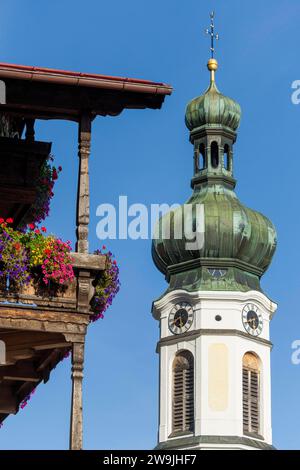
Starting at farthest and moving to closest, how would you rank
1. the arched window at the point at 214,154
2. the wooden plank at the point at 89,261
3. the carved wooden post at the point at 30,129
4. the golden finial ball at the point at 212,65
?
1. the golden finial ball at the point at 212,65
2. the arched window at the point at 214,154
3. the carved wooden post at the point at 30,129
4. the wooden plank at the point at 89,261

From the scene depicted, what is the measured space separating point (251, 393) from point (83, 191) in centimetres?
4959

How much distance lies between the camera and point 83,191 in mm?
19641

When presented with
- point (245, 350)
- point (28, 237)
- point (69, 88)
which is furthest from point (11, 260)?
point (245, 350)

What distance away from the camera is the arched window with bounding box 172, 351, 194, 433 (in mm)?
67562

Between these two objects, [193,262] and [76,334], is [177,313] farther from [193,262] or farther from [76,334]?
[76,334]

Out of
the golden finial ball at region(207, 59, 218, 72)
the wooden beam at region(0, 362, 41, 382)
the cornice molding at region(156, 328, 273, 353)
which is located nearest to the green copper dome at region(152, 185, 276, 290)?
the cornice molding at region(156, 328, 273, 353)

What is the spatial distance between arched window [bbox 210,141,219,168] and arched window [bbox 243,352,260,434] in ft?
29.1

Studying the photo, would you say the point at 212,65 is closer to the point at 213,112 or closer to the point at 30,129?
the point at 213,112

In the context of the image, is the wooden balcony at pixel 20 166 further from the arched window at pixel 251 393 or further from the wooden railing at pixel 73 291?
the arched window at pixel 251 393

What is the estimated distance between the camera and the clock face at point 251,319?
67.7 meters

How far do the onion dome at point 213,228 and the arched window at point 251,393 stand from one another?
303 centimetres

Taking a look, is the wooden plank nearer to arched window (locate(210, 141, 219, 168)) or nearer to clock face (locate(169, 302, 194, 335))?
clock face (locate(169, 302, 194, 335))

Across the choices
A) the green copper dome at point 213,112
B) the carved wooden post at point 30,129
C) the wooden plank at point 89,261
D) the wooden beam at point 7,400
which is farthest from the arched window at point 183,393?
the wooden plank at point 89,261
